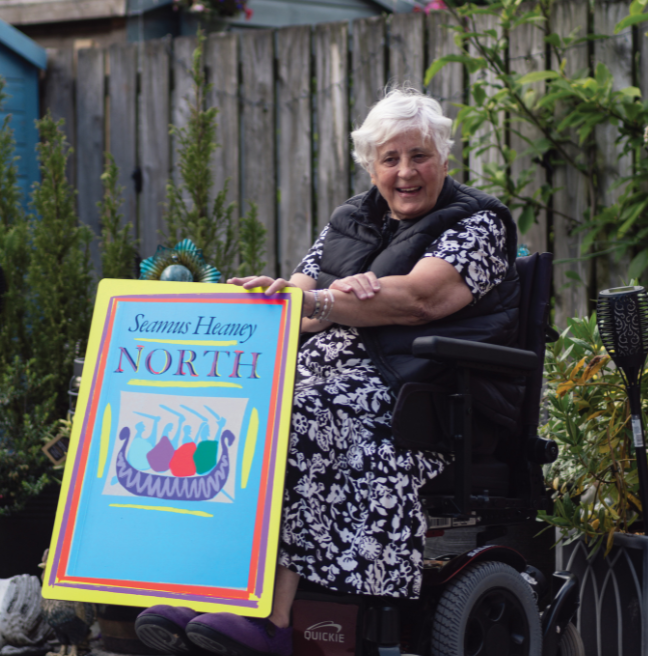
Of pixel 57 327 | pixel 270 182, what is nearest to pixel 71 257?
pixel 57 327

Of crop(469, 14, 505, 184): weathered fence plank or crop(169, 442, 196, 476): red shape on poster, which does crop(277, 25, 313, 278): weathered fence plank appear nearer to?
crop(469, 14, 505, 184): weathered fence plank

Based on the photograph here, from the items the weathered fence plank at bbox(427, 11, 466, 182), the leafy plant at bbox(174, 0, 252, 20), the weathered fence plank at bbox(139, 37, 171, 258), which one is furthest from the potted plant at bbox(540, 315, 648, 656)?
the leafy plant at bbox(174, 0, 252, 20)

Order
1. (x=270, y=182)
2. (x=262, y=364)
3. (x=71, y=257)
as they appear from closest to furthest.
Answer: (x=262, y=364)
(x=71, y=257)
(x=270, y=182)

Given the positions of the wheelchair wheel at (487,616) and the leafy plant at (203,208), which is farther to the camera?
the leafy plant at (203,208)

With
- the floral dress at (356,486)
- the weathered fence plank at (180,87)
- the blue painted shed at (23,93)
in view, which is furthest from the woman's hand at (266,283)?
the blue painted shed at (23,93)

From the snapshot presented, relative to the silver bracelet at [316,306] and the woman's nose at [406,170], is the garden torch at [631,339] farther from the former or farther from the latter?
the silver bracelet at [316,306]

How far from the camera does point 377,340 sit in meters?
1.71

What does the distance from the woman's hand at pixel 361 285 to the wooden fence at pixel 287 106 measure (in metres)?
1.36

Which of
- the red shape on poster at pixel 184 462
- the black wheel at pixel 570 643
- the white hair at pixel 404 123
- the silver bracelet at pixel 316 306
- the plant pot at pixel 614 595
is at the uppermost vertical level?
the white hair at pixel 404 123

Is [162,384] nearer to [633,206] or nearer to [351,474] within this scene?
[351,474]

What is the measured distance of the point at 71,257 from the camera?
2869mm

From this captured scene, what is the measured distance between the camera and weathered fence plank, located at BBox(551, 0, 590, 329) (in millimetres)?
2840

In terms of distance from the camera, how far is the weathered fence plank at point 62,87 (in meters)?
3.55

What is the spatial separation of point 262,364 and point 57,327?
4.75 feet
